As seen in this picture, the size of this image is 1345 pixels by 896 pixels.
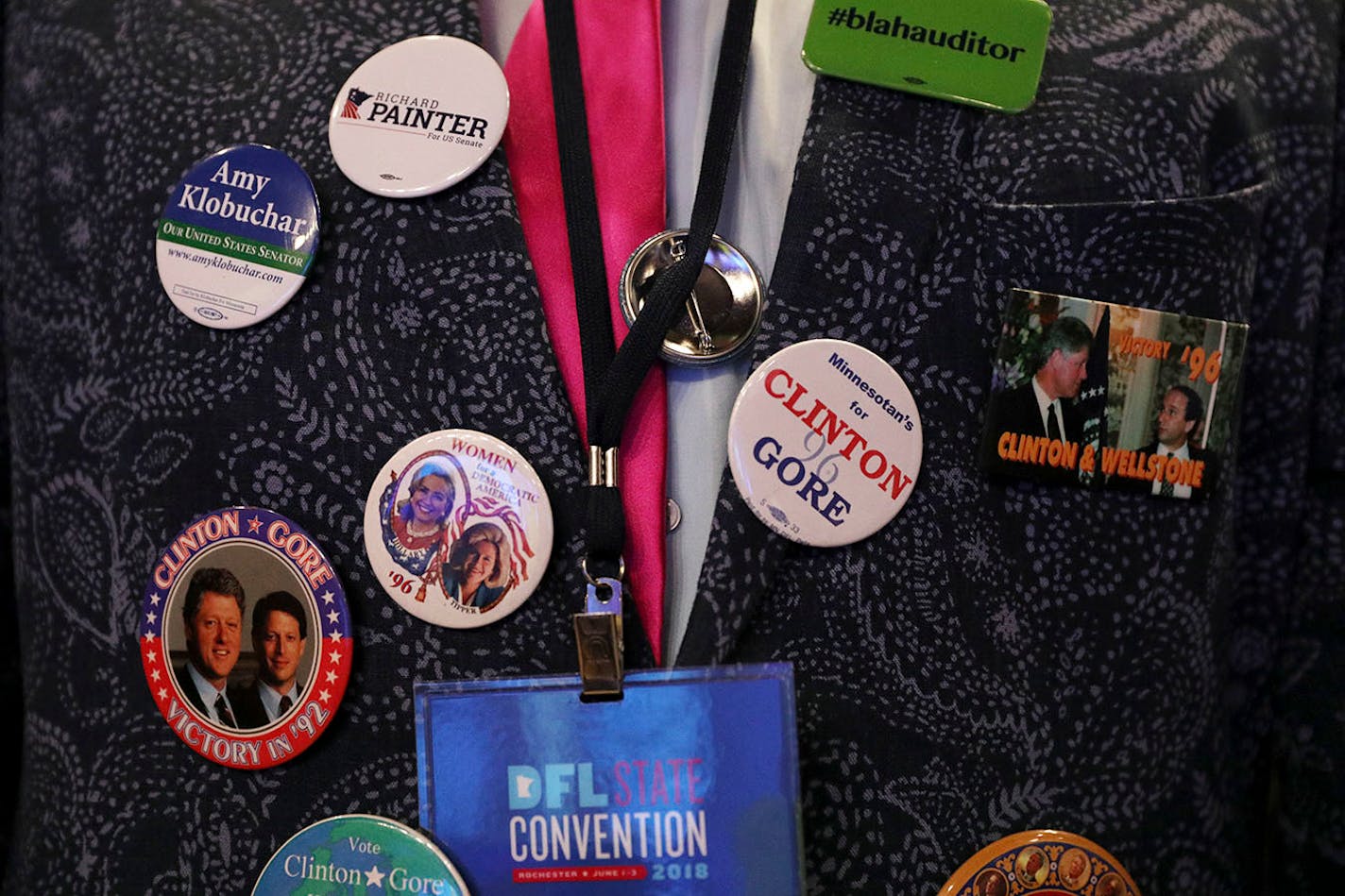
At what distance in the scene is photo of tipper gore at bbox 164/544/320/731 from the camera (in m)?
0.68

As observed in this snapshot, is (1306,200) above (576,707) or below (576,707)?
above

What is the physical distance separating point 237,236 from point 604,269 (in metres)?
0.24

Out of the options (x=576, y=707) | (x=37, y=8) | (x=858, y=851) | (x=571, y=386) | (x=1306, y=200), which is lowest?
(x=858, y=851)

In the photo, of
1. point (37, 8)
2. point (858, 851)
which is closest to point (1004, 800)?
point (858, 851)

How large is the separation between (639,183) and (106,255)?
0.36m

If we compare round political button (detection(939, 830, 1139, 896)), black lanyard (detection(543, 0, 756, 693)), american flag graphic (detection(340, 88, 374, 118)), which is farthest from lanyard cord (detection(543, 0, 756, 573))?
round political button (detection(939, 830, 1139, 896))

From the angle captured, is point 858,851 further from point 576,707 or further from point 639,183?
point 639,183

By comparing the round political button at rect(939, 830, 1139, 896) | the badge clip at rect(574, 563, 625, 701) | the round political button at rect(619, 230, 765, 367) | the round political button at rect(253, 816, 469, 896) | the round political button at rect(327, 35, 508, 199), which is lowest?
the round political button at rect(939, 830, 1139, 896)

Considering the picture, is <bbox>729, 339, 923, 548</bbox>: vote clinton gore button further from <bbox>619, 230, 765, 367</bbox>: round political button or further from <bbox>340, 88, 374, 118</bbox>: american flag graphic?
<bbox>340, 88, 374, 118</bbox>: american flag graphic

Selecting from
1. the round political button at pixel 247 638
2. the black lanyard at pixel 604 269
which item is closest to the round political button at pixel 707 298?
the black lanyard at pixel 604 269

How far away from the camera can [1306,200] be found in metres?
0.81

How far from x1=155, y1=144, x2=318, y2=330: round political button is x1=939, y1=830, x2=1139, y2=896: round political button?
56cm

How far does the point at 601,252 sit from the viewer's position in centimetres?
71

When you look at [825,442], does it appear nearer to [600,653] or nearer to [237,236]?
[600,653]
